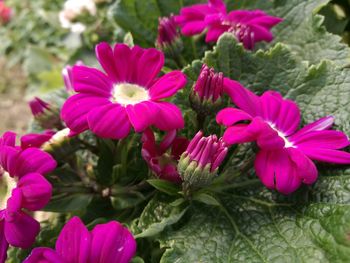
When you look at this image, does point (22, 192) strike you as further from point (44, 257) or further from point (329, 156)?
point (329, 156)

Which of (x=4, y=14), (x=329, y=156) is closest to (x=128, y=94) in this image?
(x=329, y=156)

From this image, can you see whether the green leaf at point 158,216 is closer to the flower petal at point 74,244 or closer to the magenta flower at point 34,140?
the flower petal at point 74,244

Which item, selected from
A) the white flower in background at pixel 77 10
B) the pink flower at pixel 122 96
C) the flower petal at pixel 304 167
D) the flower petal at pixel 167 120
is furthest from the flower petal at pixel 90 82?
the white flower in background at pixel 77 10

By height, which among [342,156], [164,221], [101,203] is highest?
[342,156]

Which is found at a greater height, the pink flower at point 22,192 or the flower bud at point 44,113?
the pink flower at point 22,192

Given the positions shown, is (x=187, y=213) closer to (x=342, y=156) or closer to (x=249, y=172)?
(x=249, y=172)

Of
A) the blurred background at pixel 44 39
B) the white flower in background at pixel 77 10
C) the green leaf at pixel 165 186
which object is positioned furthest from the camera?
the white flower in background at pixel 77 10

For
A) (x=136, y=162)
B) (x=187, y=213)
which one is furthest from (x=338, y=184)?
(x=136, y=162)
